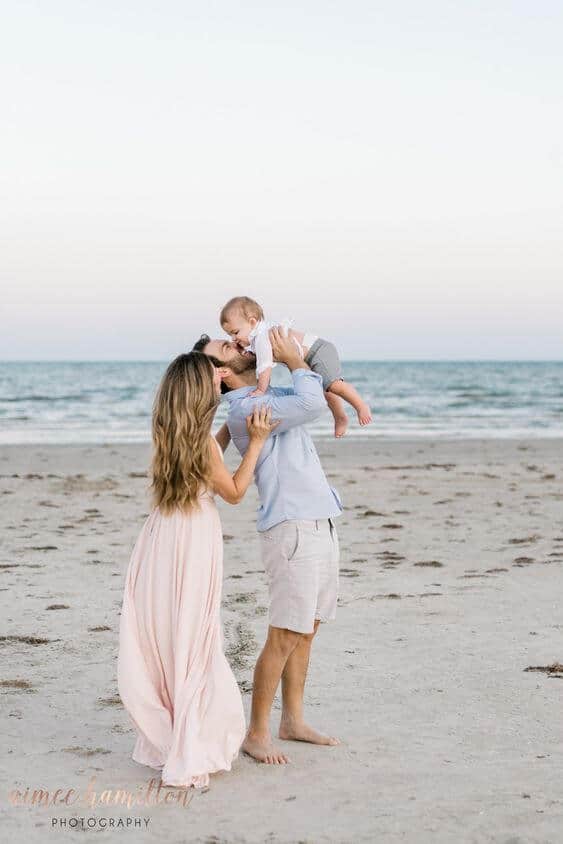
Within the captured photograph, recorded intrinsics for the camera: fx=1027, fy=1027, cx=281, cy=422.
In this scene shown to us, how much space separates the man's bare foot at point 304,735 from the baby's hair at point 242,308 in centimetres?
182

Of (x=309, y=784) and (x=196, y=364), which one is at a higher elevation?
(x=196, y=364)

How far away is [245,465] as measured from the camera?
4062 mm

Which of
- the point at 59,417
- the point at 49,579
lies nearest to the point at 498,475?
the point at 49,579

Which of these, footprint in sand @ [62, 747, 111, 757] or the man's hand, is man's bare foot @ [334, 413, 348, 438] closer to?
the man's hand

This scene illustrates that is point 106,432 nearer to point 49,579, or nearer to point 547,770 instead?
point 49,579

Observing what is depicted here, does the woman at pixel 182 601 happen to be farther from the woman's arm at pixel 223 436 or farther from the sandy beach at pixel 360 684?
the woman's arm at pixel 223 436

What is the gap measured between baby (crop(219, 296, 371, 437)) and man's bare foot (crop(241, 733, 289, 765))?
52.8 inches

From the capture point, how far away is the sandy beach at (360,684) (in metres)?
3.64

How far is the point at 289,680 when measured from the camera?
14.6 feet

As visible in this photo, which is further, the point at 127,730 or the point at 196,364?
the point at 127,730

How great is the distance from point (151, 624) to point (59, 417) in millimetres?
27945

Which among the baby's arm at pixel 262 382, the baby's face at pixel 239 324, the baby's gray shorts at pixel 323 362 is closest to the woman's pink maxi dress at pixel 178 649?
the baby's arm at pixel 262 382

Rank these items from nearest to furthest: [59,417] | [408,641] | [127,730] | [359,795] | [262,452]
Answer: [359,795] → [262,452] → [127,730] → [408,641] → [59,417]

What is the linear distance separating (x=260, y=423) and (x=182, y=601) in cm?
76
